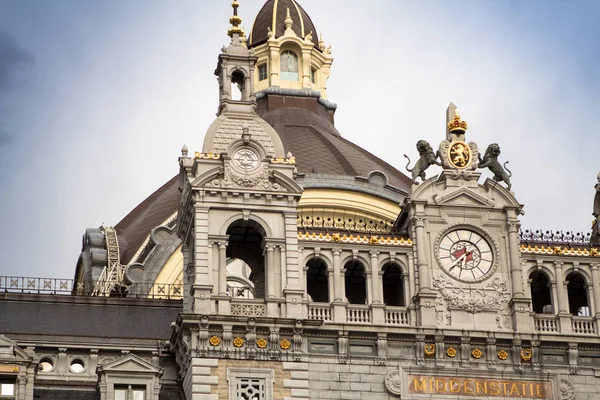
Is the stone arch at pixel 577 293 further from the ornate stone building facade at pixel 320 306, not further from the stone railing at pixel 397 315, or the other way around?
the stone railing at pixel 397 315

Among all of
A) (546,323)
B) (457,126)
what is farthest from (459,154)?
(546,323)

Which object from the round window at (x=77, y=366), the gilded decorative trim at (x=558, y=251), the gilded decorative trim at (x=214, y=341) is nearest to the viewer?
the gilded decorative trim at (x=214, y=341)

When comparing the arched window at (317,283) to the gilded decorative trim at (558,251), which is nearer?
the gilded decorative trim at (558,251)

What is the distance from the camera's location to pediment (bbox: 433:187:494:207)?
80750mm

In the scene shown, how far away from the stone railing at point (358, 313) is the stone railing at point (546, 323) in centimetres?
687

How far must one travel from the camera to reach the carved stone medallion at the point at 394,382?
76.4 m

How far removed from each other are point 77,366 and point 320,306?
36.1 ft

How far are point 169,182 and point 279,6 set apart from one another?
44.4ft

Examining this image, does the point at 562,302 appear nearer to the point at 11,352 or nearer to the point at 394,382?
the point at 394,382

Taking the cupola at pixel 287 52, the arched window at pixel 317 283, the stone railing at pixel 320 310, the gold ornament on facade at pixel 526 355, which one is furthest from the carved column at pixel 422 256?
the cupola at pixel 287 52

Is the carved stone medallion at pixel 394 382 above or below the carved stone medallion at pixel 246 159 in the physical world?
below

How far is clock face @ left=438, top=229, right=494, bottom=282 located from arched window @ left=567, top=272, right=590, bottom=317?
4.19m

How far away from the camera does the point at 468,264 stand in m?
79.8

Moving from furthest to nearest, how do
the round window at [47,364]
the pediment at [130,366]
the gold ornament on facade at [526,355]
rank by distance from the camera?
the round window at [47,364] < the gold ornament on facade at [526,355] < the pediment at [130,366]
